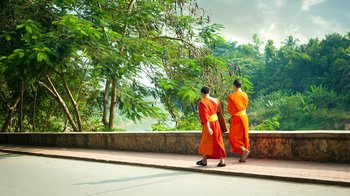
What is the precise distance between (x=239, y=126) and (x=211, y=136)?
67cm

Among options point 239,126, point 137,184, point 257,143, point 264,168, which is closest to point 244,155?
point 239,126

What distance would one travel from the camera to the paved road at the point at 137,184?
526cm

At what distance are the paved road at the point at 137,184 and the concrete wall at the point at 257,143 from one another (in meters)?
1.80

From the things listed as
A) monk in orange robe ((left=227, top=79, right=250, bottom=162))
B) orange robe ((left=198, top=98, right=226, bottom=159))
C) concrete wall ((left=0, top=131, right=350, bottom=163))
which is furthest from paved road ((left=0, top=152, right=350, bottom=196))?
concrete wall ((left=0, top=131, right=350, bottom=163))

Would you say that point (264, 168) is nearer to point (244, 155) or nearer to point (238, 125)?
point (244, 155)

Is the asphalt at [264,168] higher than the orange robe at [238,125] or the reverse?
the reverse

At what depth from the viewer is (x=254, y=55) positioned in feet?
330

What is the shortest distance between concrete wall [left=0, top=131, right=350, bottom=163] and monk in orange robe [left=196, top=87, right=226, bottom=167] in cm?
121

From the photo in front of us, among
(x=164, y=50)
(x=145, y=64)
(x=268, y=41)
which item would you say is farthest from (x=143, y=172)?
(x=268, y=41)

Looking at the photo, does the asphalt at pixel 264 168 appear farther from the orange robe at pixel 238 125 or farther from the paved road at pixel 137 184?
the orange robe at pixel 238 125

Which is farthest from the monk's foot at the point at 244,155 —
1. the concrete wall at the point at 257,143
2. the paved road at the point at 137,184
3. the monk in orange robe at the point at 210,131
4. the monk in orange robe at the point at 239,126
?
the paved road at the point at 137,184

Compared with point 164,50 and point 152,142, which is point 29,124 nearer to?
point 164,50

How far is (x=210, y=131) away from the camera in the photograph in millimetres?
7121

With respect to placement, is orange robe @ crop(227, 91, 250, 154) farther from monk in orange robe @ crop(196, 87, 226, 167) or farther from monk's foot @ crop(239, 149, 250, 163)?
monk in orange robe @ crop(196, 87, 226, 167)
